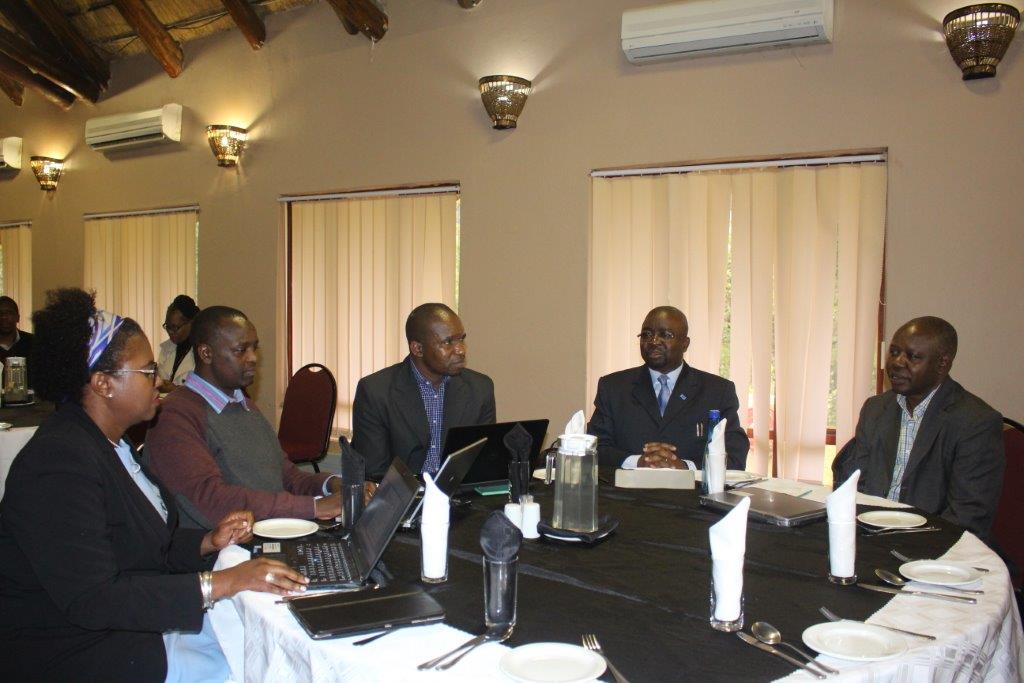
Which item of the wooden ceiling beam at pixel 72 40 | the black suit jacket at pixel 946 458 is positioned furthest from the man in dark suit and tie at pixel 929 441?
the wooden ceiling beam at pixel 72 40

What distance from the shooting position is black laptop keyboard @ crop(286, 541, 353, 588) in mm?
1715

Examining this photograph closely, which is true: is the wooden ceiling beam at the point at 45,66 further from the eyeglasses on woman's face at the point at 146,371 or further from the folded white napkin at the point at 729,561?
the folded white napkin at the point at 729,561

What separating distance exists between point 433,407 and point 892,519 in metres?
1.73

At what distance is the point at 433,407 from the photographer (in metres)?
3.25

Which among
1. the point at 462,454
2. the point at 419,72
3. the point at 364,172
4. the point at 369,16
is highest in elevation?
the point at 369,16

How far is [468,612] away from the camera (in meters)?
1.59

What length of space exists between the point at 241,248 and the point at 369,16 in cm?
204

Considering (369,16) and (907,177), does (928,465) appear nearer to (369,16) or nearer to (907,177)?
(907,177)

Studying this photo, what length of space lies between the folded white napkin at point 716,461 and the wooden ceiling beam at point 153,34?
18.4 ft

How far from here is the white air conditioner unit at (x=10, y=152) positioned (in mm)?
7758

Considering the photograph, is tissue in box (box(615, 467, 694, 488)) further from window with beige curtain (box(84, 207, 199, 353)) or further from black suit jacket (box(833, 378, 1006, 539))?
window with beige curtain (box(84, 207, 199, 353))

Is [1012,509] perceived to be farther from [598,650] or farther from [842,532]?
[598,650]

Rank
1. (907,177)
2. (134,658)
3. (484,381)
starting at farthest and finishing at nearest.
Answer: (907,177) → (484,381) → (134,658)

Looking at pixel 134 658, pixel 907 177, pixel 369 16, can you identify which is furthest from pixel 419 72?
pixel 134 658
